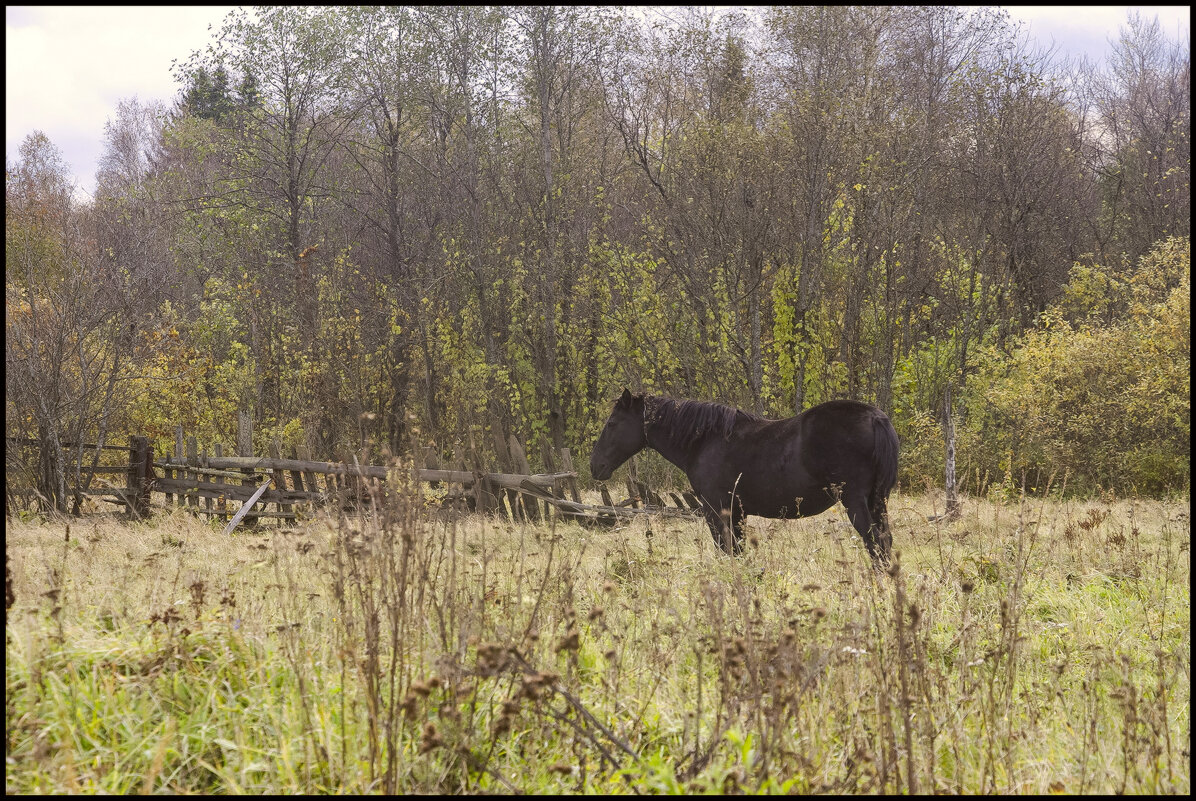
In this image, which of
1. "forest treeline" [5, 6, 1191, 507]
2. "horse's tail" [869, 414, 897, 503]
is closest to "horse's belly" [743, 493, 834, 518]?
"horse's tail" [869, 414, 897, 503]

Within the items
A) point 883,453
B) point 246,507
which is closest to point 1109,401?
point 883,453

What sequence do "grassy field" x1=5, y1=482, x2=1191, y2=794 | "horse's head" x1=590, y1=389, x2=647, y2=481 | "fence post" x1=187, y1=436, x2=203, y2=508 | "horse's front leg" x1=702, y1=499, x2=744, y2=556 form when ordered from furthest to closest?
"fence post" x1=187, y1=436, x2=203, y2=508 < "horse's head" x1=590, y1=389, x2=647, y2=481 < "horse's front leg" x1=702, y1=499, x2=744, y2=556 < "grassy field" x1=5, y1=482, x2=1191, y2=794

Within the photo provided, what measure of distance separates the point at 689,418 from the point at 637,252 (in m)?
10.3

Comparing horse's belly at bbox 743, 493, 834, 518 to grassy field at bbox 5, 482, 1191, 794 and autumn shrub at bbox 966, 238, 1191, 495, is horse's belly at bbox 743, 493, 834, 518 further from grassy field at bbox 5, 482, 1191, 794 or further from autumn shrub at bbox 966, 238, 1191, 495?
autumn shrub at bbox 966, 238, 1191, 495

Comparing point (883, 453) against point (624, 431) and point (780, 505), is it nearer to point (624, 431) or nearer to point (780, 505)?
point (780, 505)

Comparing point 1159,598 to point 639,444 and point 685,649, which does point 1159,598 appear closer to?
point 685,649

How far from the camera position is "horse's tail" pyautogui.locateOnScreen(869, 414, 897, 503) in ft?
20.8

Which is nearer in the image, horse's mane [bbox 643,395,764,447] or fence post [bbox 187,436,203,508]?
horse's mane [bbox 643,395,764,447]

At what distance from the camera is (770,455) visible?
6.77m

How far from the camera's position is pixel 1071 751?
3.28 metres

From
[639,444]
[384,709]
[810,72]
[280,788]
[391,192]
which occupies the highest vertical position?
[810,72]

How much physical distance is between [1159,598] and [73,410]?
41.6ft

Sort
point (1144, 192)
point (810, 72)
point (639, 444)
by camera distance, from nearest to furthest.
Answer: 1. point (639, 444)
2. point (810, 72)
3. point (1144, 192)

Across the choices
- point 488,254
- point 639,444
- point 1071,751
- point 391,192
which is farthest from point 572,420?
point 1071,751
